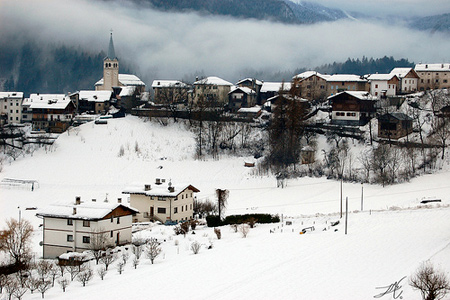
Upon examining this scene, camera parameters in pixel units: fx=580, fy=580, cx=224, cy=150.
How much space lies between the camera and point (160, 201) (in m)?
41.1

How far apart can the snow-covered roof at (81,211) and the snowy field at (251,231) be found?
12.2 feet

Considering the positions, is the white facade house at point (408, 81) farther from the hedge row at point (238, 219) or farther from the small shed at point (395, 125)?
the hedge row at point (238, 219)

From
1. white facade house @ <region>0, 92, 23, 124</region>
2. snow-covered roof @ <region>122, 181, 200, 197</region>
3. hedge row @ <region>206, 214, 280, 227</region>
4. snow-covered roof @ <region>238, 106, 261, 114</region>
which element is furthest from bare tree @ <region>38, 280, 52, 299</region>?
white facade house @ <region>0, 92, 23, 124</region>

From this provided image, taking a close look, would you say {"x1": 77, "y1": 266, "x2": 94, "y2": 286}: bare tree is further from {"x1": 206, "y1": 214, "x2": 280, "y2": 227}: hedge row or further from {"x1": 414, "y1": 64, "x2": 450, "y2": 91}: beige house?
{"x1": 414, "y1": 64, "x2": 450, "y2": 91}: beige house

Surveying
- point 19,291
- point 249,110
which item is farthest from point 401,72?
point 19,291

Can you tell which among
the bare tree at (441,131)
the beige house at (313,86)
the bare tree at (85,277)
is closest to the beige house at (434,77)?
the beige house at (313,86)

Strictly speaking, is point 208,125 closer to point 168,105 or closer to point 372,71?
point 168,105

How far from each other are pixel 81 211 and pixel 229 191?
57.8 ft

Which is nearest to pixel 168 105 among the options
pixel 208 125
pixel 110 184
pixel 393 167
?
pixel 208 125

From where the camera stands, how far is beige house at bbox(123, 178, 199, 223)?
134 feet

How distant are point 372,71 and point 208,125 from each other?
7881 cm

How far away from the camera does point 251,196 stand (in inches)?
1900

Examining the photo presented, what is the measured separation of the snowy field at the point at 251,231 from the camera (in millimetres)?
23203

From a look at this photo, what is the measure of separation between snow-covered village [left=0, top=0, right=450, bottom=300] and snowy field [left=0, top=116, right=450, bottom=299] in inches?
5.5
